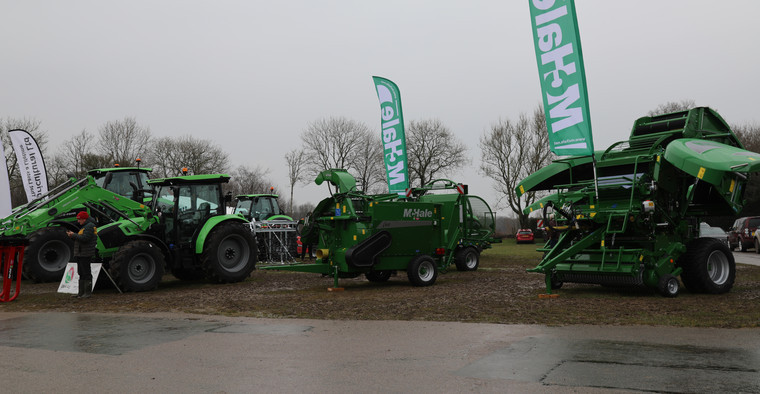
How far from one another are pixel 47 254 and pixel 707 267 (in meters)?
14.2

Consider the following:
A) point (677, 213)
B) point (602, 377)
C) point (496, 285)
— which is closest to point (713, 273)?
point (677, 213)

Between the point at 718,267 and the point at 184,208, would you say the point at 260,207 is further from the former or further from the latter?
the point at 718,267

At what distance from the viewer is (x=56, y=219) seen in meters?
14.8

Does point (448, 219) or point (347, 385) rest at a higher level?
point (448, 219)

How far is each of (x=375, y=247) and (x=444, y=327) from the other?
16.4 feet

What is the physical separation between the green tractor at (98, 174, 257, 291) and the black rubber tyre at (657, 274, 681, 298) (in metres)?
8.88

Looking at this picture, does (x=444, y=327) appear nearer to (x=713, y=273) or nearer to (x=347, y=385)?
(x=347, y=385)

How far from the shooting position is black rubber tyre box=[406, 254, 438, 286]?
42.5 feet

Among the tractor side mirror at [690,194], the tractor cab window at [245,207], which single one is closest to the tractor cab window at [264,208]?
the tractor cab window at [245,207]

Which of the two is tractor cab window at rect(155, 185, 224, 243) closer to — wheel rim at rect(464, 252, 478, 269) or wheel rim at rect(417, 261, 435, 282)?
wheel rim at rect(417, 261, 435, 282)

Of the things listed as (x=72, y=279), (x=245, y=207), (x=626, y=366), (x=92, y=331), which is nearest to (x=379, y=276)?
(x=72, y=279)

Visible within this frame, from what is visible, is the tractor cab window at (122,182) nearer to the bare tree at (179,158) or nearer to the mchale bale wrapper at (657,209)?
the mchale bale wrapper at (657,209)

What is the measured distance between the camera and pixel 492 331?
7.47m

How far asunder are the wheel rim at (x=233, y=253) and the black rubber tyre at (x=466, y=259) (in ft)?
19.6
